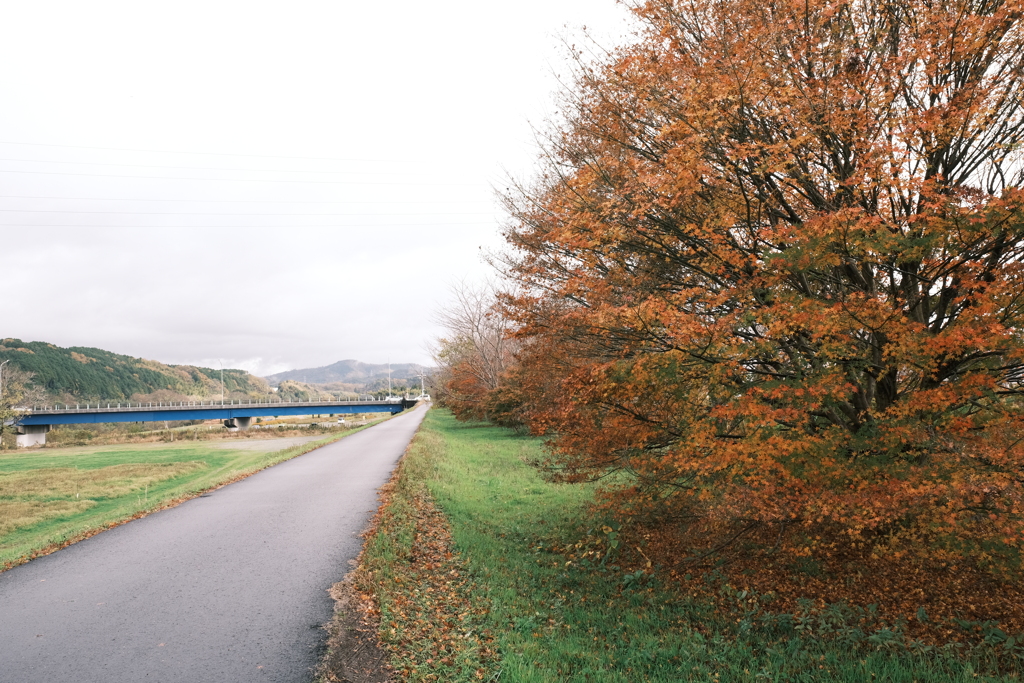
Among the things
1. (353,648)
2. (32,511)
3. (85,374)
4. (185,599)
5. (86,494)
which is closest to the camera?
(353,648)

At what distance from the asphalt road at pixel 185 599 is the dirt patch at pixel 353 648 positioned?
0.51 feet

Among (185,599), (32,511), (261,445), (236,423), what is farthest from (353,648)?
(236,423)

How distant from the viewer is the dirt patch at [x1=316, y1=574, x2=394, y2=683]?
5.04 m

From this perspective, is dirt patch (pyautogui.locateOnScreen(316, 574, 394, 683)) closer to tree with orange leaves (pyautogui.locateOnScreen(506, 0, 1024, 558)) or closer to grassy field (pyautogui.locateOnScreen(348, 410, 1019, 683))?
grassy field (pyautogui.locateOnScreen(348, 410, 1019, 683))

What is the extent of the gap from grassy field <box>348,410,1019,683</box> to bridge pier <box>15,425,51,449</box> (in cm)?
8061

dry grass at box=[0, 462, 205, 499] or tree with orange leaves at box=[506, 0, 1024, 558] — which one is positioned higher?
tree with orange leaves at box=[506, 0, 1024, 558]

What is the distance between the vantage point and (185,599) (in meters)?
6.90

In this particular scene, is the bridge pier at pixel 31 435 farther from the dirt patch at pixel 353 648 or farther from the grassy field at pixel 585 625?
the dirt patch at pixel 353 648

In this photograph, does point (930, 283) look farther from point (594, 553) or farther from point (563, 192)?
point (594, 553)

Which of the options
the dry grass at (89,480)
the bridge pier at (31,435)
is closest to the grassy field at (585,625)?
the dry grass at (89,480)

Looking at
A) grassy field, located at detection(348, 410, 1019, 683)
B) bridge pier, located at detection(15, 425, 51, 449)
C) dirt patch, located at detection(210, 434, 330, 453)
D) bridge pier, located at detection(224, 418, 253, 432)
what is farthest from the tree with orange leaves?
bridge pier, located at detection(224, 418, 253, 432)

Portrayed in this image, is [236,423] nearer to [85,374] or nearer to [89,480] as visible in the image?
[89,480]

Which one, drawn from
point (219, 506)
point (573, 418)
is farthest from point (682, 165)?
point (219, 506)

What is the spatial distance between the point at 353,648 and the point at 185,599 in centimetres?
271
